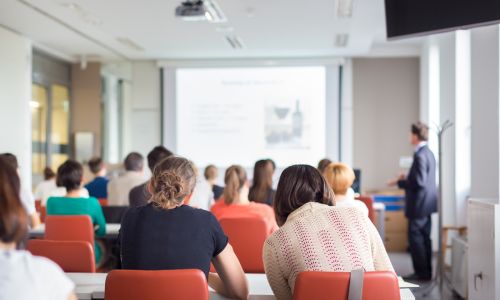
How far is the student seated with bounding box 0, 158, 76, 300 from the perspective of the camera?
162cm

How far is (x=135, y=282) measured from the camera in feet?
7.64

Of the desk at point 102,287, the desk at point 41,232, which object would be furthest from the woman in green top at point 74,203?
the desk at point 102,287

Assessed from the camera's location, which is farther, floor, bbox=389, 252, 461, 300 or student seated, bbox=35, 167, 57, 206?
student seated, bbox=35, 167, 57, 206

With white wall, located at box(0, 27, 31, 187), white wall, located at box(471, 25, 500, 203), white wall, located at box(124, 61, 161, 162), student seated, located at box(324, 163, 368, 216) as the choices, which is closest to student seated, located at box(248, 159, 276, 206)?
student seated, located at box(324, 163, 368, 216)

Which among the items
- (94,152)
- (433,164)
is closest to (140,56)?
(94,152)

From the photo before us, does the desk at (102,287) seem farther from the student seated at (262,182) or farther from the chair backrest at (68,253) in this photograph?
the student seated at (262,182)

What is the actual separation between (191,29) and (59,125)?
372cm

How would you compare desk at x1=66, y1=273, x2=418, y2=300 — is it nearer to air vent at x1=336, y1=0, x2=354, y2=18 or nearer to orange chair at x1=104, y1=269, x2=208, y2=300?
orange chair at x1=104, y1=269, x2=208, y2=300

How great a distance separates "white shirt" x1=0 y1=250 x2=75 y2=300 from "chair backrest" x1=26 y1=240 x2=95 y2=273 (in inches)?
72.3

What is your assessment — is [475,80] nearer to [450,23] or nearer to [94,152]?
[450,23]

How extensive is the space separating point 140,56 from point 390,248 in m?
5.10

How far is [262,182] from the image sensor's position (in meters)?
5.72

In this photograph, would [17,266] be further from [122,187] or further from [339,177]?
[122,187]

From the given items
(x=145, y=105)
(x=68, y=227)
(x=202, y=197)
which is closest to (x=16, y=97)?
(x=145, y=105)
